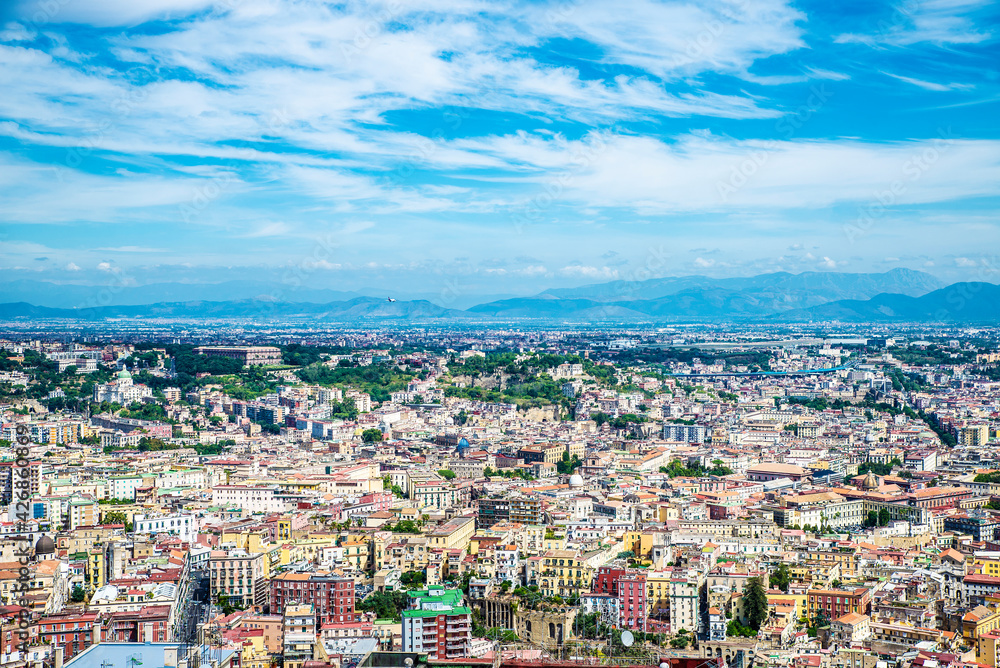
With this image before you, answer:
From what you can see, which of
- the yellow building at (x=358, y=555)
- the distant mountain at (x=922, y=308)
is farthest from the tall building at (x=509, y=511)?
the distant mountain at (x=922, y=308)

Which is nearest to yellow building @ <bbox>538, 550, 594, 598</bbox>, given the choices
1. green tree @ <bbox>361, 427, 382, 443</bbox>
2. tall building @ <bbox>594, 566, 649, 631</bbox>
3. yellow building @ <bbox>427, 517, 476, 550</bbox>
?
tall building @ <bbox>594, 566, 649, 631</bbox>

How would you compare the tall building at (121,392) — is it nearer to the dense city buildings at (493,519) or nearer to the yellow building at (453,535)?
the dense city buildings at (493,519)

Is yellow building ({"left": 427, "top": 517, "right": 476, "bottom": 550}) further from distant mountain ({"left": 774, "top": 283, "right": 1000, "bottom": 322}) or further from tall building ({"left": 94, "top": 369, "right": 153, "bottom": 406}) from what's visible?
distant mountain ({"left": 774, "top": 283, "right": 1000, "bottom": 322})

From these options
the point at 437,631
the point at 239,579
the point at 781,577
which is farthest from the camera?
the point at 781,577

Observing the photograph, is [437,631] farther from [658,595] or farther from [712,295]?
[712,295]

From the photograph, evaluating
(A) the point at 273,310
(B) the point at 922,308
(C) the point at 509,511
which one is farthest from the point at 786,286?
(C) the point at 509,511

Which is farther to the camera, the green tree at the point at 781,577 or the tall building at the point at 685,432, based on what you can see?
the tall building at the point at 685,432
